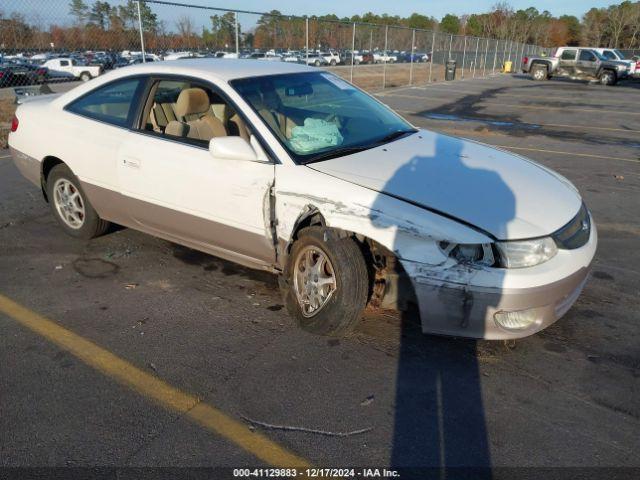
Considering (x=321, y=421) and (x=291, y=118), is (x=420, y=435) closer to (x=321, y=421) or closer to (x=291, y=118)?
(x=321, y=421)

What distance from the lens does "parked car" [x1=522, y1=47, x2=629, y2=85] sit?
87.6ft

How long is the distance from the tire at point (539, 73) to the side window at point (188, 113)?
100ft

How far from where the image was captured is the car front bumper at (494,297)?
8.91ft

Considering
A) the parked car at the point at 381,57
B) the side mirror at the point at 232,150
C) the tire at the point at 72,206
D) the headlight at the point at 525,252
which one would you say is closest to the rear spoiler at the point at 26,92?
the tire at the point at 72,206

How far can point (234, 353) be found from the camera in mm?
3098

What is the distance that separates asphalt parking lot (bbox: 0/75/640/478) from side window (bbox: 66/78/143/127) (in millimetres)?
1192

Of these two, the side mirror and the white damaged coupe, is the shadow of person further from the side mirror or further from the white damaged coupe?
the side mirror

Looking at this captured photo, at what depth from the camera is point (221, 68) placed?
154 inches

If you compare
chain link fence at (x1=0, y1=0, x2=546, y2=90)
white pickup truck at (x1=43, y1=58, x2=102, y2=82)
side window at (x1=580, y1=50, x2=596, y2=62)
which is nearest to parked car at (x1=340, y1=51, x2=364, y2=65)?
chain link fence at (x1=0, y1=0, x2=546, y2=90)

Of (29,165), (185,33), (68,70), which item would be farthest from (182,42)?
(68,70)

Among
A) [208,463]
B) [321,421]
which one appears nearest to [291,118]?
[321,421]

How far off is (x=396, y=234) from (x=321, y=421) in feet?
3.51

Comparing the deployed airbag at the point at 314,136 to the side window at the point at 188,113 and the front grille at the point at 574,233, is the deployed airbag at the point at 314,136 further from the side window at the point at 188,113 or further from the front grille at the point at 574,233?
the front grille at the point at 574,233

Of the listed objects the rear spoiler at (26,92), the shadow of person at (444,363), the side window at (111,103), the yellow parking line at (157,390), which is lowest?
the yellow parking line at (157,390)
